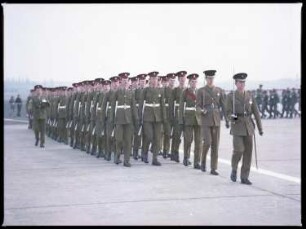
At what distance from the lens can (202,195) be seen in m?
9.40

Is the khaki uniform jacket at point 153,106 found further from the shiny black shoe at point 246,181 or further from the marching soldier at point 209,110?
the shiny black shoe at point 246,181

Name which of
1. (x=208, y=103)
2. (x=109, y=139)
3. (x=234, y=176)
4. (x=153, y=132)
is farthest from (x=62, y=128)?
(x=234, y=176)

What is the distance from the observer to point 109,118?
13.8m

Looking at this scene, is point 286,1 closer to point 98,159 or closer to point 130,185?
point 130,185

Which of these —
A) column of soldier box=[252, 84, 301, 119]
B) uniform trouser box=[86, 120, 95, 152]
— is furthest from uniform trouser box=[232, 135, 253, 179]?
column of soldier box=[252, 84, 301, 119]

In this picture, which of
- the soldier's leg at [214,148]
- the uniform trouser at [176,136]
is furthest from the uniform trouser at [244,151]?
the uniform trouser at [176,136]

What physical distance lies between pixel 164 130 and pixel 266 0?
7.63m

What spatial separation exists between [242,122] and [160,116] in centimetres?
308

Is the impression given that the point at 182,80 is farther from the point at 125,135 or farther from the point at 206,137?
the point at 206,137

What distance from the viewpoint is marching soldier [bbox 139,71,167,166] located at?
13234mm

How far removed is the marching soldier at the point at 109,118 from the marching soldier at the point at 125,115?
415 millimetres

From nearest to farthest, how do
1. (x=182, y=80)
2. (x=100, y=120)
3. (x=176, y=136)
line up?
(x=182, y=80) < (x=176, y=136) < (x=100, y=120)

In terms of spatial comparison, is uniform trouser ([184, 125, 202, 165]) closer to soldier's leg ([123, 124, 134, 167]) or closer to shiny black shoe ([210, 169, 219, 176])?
shiny black shoe ([210, 169, 219, 176])
